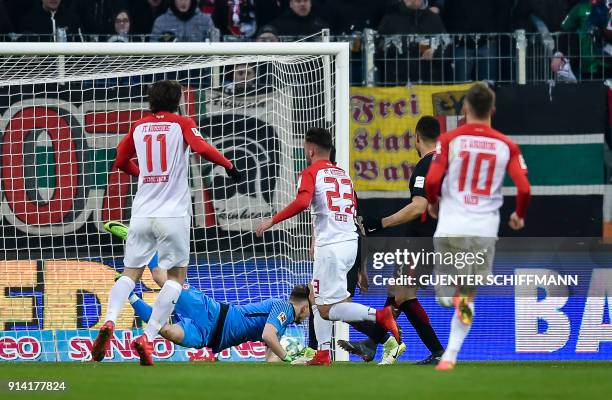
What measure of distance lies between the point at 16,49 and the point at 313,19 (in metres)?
4.89

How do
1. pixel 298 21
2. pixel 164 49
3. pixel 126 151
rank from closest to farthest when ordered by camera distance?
pixel 126 151
pixel 164 49
pixel 298 21

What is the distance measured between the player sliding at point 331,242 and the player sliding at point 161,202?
1168 millimetres

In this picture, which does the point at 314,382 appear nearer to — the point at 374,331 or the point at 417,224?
the point at 374,331

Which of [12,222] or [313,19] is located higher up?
[313,19]

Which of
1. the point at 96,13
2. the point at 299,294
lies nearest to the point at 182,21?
the point at 96,13

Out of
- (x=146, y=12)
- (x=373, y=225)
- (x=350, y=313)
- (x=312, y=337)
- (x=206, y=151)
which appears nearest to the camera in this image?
(x=206, y=151)

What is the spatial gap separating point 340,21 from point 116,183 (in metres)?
4.03

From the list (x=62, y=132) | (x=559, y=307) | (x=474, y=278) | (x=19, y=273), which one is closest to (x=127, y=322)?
(x=19, y=273)

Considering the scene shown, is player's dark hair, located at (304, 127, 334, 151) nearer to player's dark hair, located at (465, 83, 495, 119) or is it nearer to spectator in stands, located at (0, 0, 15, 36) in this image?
player's dark hair, located at (465, 83, 495, 119)

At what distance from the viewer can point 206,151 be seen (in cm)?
966

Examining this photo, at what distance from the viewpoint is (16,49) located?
11695mm

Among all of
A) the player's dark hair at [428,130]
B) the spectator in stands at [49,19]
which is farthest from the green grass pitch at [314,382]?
the spectator in stands at [49,19]

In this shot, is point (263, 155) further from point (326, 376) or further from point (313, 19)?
point (326, 376)

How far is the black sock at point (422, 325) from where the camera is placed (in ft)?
36.0
